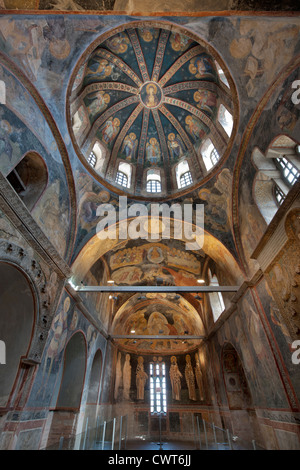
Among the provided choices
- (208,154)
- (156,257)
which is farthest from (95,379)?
(208,154)

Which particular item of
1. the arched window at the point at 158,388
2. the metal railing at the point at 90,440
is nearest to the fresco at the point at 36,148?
the metal railing at the point at 90,440

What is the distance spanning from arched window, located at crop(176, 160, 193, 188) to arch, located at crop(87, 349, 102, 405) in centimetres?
1187

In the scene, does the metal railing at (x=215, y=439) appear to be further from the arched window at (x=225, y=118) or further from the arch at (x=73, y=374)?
the arched window at (x=225, y=118)

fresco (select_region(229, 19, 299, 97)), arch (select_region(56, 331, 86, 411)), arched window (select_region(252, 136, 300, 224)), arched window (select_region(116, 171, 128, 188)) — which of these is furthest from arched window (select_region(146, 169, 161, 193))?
arch (select_region(56, 331, 86, 411))

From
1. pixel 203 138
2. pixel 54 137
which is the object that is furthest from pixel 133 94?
pixel 54 137

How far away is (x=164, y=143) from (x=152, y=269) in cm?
883

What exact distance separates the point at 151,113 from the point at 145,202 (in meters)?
5.71

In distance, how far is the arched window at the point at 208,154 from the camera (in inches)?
479

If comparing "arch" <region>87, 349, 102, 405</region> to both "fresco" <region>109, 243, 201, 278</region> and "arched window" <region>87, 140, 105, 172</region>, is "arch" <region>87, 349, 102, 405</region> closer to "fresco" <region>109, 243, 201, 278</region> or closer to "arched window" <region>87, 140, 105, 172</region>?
"fresco" <region>109, 243, 201, 278</region>

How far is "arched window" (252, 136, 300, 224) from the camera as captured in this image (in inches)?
288

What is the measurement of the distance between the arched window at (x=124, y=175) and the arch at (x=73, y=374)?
836 cm

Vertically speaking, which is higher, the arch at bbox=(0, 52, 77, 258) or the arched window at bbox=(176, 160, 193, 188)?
the arched window at bbox=(176, 160, 193, 188)

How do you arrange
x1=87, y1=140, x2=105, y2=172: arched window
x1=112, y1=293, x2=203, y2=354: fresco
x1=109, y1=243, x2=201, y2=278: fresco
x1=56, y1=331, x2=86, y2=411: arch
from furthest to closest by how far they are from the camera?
x1=112, y1=293, x2=203, y2=354: fresco, x1=109, y1=243, x2=201, y2=278: fresco, x1=87, y1=140, x2=105, y2=172: arched window, x1=56, y1=331, x2=86, y2=411: arch
